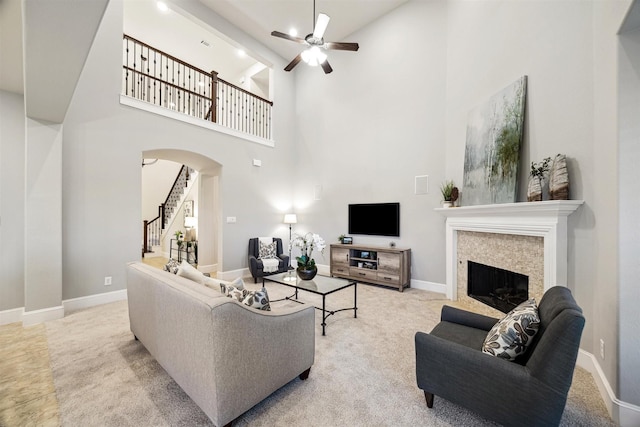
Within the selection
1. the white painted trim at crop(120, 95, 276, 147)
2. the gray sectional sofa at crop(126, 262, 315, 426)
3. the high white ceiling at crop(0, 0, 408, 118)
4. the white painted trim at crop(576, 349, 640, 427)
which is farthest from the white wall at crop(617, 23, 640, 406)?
the white painted trim at crop(120, 95, 276, 147)

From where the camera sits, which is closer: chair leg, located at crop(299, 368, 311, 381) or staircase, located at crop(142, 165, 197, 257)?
chair leg, located at crop(299, 368, 311, 381)

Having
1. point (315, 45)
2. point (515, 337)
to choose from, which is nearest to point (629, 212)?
point (515, 337)

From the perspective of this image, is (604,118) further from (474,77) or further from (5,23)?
(5,23)

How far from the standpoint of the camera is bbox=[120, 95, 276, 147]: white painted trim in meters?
4.18

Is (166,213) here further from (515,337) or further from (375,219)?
(515,337)

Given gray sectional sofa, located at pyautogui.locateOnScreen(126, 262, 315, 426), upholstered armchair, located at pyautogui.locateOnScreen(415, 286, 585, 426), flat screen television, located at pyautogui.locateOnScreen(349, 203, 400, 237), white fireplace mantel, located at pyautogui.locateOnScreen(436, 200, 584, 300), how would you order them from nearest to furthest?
upholstered armchair, located at pyautogui.locateOnScreen(415, 286, 585, 426) → gray sectional sofa, located at pyautogui.locateOnScreen(126, 262, 315, 426) → white fireplace mantel, located at pyautogui.locateOnScreen(436, 200, 584, 300) → flat screen television, located at pyautogui.locateOnScreen(349, 203, 400, 237)

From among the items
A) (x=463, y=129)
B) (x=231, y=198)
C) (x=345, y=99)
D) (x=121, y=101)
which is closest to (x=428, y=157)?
(x=463, y=129)

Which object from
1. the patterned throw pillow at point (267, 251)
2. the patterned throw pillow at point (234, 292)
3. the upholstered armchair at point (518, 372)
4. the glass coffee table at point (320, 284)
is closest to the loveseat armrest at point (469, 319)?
the upholstered armchair at point (518, 372)

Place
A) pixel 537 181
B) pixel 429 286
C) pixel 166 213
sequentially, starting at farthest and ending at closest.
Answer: pixel 166 213
pixel 429 286
pixel 537 181

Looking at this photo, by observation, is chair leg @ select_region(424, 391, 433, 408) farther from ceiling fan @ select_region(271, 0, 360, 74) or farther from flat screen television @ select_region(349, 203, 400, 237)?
ceiling fan @ select_region(271, 0, 360, 74)

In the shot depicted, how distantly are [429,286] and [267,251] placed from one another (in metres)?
3.28

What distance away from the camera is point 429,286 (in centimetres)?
466

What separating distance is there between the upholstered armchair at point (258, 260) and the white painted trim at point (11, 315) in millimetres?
3106

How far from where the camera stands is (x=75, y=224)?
3664 millimetres
